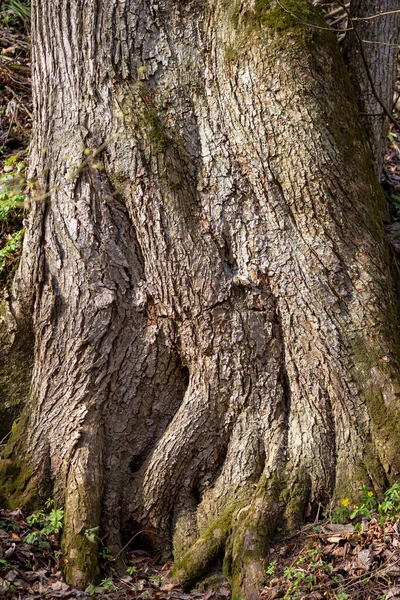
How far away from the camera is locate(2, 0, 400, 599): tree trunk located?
3.96 meters

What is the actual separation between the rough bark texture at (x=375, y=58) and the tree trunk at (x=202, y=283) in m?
0.97

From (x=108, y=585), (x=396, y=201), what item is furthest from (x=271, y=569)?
(x=396, y=201)

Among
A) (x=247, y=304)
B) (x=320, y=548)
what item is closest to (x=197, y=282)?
(x=247, y=304)

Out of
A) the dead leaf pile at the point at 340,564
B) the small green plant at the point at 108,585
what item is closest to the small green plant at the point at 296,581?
the dead leaf pile at the point at 340,564

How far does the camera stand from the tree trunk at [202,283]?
3965 millimetres

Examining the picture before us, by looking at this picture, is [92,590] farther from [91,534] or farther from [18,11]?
[18,11]

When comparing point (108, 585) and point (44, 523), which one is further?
point (44, 523)

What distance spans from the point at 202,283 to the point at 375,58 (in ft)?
8.76

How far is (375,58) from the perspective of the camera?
533 cm

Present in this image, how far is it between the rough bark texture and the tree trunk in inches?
38.2

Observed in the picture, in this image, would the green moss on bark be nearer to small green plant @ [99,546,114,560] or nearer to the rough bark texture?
small green plant @ [99,546,114,560]

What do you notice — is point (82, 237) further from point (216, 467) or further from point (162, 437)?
point (216, 467)

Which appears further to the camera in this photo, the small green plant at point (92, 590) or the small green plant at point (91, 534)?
the small green plant at point (91, 534)

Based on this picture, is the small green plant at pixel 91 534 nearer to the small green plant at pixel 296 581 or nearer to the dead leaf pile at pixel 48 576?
the dead leaf pile at pixel 48 576
